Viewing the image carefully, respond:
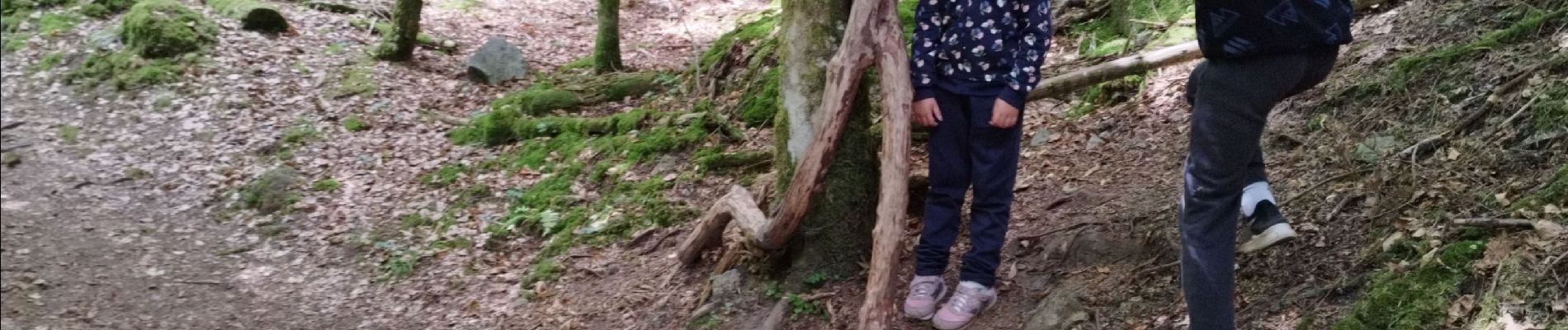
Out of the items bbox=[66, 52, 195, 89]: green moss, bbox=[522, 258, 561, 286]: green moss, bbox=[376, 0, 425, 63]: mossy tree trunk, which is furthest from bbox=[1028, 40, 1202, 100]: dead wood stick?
bbox=[376, 0, 425, 63]: mossy tree trunk

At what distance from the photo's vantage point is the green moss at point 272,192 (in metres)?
7.21

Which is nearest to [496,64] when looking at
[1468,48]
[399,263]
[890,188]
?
[399,263]

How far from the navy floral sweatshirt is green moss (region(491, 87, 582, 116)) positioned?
6.02 meters

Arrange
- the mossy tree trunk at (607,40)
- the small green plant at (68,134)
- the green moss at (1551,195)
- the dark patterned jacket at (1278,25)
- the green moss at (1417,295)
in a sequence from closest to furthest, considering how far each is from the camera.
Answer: the dark patterned jacket at (1278,25) → the green moss at (1417,295) → the green moss at (1551,195) → the small green plant at (68,134) → the mossy tree trunk at (607,40)

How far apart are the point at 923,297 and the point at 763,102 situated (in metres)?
3.63

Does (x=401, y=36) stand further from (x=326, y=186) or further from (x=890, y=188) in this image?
(x=890, y=188)

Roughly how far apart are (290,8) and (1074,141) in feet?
33.8

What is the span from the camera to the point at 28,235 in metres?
5.93

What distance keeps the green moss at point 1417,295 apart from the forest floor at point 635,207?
1cm

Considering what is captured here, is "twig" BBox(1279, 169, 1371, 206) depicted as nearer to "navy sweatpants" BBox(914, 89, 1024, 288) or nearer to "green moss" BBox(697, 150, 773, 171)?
"navy sweatpants" BBox(914, 89, 1024, 288)

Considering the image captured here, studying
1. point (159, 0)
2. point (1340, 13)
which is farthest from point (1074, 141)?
point (159, 0)

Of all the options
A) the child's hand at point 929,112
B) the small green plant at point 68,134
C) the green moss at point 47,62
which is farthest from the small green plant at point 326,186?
the child's hand at point 929,112

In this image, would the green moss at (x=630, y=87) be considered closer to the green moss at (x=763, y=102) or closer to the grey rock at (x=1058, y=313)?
the green moss at (x=763, y=102)

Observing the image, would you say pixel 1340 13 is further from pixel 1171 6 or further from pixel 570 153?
pixel 570 153
